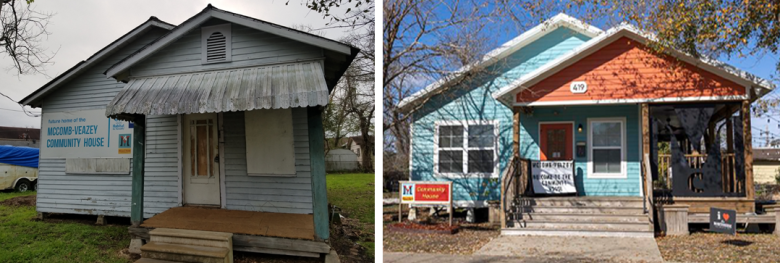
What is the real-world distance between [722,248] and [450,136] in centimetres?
330

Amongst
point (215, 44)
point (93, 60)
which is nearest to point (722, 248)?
point (215, 44)

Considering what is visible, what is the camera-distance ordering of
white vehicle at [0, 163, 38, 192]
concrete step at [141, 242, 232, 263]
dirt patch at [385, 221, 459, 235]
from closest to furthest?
concrete step at [141, 242, 232, 263] → white vehicle at [0, 163, 38, 192] → dirt patch at [385, 221, 459, 235]

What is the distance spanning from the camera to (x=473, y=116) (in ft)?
25.7

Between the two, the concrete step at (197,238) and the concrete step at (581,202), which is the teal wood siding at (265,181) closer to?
the concrete step at (197,238)

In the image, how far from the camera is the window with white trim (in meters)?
7.81

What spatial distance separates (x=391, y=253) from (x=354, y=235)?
646 mm

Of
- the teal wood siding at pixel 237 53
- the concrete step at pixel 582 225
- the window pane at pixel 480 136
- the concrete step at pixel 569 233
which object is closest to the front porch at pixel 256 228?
the teal wood siding at pixel 237 53

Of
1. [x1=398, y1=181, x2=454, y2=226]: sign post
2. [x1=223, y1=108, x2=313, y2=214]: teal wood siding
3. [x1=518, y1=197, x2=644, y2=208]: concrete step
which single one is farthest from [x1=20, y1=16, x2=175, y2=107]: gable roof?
[x1=518, y1=197, x2=644, y2=208]: concrete step

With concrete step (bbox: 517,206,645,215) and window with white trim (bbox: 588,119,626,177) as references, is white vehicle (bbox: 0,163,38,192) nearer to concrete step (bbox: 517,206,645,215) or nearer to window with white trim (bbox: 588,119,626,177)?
concrete step (bbox: 517,206,645,215)

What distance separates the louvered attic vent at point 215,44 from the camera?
520 cm

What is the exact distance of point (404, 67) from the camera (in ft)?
22.3

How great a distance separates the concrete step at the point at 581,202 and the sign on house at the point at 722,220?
3.73ft

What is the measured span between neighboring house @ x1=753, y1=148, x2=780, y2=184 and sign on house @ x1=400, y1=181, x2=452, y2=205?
315 centimetres

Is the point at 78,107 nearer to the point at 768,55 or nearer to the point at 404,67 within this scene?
the point at 404,67
